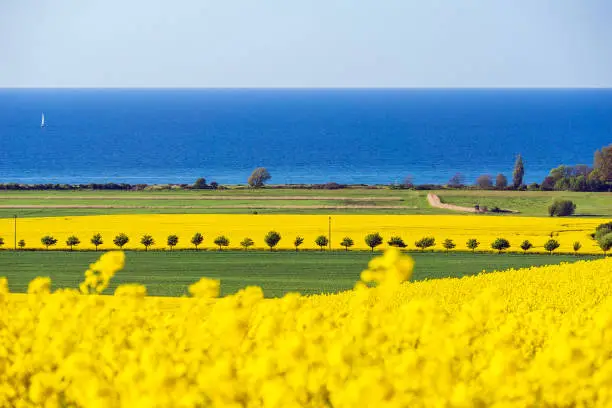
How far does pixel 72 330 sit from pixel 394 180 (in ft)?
384

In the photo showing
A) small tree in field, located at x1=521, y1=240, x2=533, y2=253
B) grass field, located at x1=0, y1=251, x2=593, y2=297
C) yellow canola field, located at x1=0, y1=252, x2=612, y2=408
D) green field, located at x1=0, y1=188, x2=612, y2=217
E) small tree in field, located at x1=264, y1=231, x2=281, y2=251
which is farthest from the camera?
green field, located at x1=0, y1=188, x2=612, y2=217

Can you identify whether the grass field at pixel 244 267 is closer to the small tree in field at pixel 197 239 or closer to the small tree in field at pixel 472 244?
the small tree in field at pixel 472 244

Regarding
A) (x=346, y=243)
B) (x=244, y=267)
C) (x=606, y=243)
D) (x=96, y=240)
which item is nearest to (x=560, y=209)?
(x=606, y=243)

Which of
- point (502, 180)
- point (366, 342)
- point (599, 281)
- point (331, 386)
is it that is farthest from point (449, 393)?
point (502, 180)

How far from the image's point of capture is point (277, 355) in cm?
675

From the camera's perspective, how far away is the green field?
206ft

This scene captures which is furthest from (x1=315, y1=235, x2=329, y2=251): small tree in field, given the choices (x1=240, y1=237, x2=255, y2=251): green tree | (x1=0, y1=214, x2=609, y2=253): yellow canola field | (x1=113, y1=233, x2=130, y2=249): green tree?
(x1=113, y1=233, x2=130, y2=249): green tree

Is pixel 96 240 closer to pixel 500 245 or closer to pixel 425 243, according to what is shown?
pixel 425 243

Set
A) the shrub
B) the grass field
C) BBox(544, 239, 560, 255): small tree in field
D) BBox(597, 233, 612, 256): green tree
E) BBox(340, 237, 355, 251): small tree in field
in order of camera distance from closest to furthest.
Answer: the grass field < BBox(544, 239, 560, 255): small tree in field < BBox(597, 233, 612, 256): green tree < BBox(340, 237, 355, 251): small tree in field < the shrub

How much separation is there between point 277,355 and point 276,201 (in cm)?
6179

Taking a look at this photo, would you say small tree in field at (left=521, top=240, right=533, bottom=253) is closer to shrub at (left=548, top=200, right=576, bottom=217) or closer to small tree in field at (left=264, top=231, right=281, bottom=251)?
small tree in field at (left=264, top=231, right=281, bottom=251)

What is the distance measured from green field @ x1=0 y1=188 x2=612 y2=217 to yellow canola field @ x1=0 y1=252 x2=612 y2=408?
5229 centimetres

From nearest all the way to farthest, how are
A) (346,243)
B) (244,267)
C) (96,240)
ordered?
Answer: (244,267) → (96,240) → (346,243)

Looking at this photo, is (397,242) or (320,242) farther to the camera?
(397,242)
